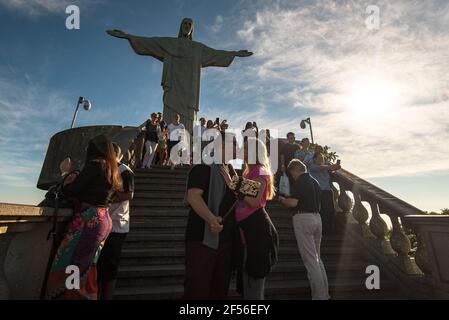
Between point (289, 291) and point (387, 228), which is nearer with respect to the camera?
point (289, 291)

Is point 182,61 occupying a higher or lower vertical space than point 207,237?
higher

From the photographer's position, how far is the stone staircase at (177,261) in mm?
3688

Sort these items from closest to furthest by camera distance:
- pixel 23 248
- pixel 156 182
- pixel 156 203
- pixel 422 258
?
1. pixel 23 248
2. pixel 422 258
3. pixel 156 203
4. pixel 156 182

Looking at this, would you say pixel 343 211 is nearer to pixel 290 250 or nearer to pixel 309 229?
pixel 290 250

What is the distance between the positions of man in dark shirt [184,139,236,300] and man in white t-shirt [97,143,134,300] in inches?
40.4

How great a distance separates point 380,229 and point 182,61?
38.6 ft

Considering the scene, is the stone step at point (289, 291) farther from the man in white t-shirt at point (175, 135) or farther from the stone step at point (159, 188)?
the man in white t-shirt at point (175, 135)

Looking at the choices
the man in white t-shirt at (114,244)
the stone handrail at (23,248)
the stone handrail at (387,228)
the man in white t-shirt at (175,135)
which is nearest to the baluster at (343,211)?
the stone handrail at (387,228)

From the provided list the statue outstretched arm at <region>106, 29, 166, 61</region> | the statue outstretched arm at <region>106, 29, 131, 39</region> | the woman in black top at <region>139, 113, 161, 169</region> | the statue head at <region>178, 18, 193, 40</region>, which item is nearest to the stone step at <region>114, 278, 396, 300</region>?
the woman in black top at <region>139, 113, 161, 169</region>

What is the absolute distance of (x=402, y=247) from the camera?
4.42 m

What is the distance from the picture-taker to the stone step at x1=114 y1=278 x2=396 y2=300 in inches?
133

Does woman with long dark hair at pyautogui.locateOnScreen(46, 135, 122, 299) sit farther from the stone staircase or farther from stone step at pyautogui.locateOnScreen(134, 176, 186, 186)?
stone step at pyautogui.locateOnScreen(134, 176, 186, 186)

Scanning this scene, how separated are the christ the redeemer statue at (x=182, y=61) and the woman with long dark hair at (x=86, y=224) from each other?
10.8m

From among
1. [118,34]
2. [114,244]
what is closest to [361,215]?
[114,244]
